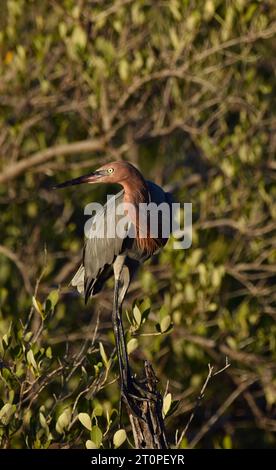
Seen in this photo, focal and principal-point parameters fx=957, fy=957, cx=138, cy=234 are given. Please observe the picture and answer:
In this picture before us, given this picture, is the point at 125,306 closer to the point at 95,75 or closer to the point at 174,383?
the point at 174,383

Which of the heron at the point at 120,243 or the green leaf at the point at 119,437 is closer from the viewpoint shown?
the green leaf at the point at 119,437

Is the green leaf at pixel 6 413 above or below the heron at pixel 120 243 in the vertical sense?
below

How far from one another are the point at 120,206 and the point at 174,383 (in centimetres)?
181

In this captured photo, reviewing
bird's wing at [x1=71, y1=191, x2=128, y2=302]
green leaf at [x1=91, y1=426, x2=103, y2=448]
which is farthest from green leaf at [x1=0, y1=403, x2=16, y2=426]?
bird's wing at [x1=71, y1=191, x2=128, y2=302]

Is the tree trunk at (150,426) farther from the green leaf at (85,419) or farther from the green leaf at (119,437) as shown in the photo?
the green leaf at (85,419)

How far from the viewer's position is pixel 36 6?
7520mm

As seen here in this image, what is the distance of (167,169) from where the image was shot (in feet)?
25.4

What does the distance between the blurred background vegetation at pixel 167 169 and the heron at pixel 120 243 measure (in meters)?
0.47

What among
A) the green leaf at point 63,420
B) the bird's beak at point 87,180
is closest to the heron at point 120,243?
the bird's beak at point 87,180

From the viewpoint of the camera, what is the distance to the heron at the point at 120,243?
5.08 metres

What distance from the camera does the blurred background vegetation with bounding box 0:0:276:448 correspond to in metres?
6.28
